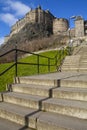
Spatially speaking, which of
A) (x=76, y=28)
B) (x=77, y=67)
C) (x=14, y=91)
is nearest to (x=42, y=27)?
→ (x=76, y=28)

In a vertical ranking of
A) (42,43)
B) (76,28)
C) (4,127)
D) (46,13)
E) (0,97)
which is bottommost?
(4,127)

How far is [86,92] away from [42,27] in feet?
246

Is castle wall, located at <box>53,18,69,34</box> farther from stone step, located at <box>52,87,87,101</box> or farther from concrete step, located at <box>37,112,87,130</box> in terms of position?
concrete step, located at <box>37,112,87,130</box>

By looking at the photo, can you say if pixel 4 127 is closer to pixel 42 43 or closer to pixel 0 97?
pixel 0 97

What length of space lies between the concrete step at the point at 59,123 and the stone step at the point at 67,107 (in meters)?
0.12

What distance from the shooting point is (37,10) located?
8125 cm

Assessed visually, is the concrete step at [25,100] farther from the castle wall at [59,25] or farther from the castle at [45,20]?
the castle wall at [59,25]

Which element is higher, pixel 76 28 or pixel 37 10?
pixel 37 10

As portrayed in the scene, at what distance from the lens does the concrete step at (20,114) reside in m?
3.97

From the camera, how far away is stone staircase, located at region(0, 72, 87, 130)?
3742 mm

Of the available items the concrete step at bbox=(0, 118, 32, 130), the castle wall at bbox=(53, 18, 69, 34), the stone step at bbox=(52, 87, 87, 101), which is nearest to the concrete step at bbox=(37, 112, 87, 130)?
the concrete step at bbox=(0, 118, 32, 130)

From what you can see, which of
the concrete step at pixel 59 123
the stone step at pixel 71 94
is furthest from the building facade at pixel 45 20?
the concrete step at pixel 59 123

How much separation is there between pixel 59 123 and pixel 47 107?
76 cm

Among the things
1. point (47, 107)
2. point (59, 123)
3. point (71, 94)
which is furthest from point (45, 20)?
point (59, 123)
